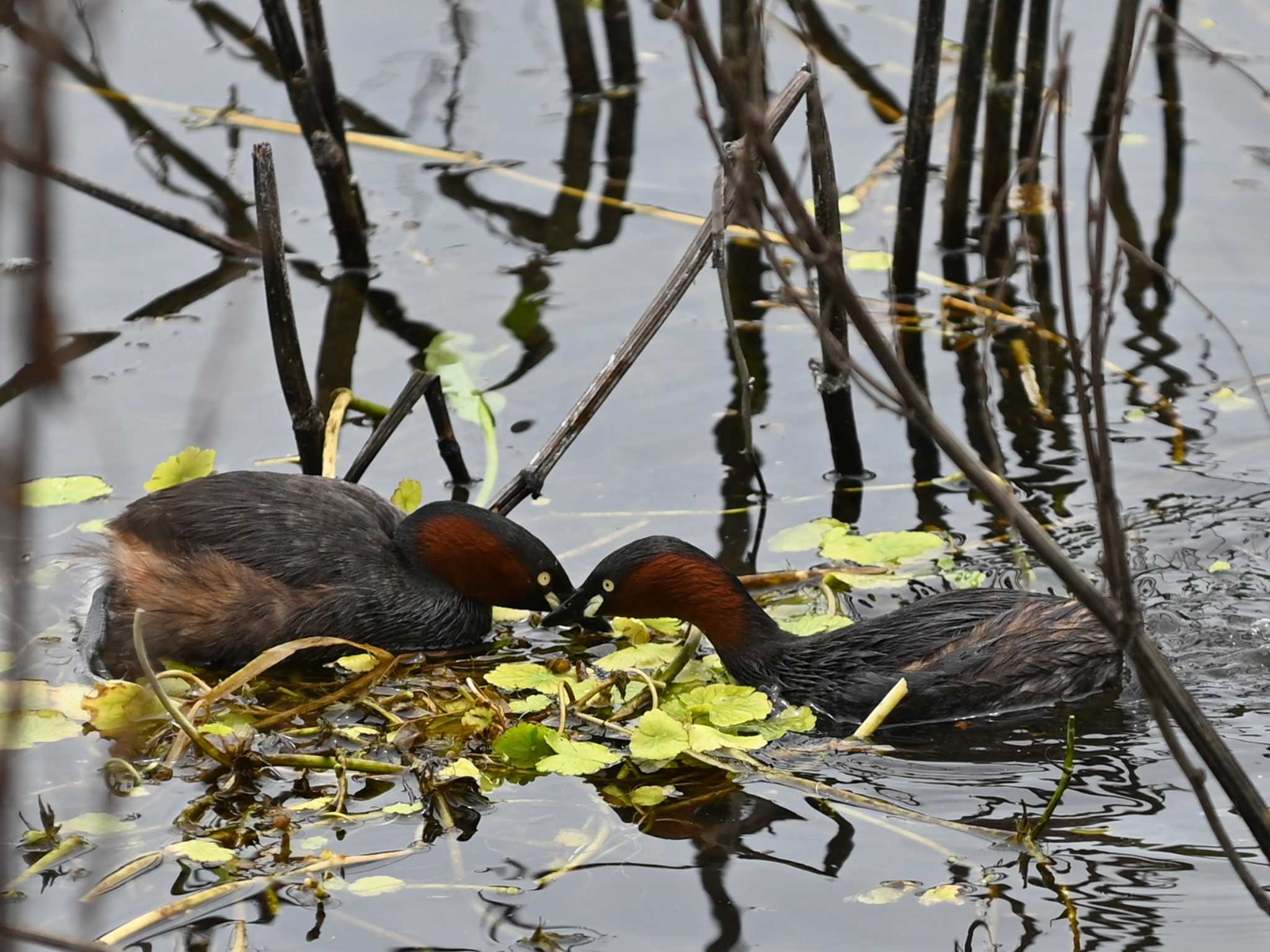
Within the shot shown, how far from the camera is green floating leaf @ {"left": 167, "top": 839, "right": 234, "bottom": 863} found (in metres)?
3.84

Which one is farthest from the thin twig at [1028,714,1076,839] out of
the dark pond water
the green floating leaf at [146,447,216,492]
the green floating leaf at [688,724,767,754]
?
the green floating leaf at [146,447,216,492]

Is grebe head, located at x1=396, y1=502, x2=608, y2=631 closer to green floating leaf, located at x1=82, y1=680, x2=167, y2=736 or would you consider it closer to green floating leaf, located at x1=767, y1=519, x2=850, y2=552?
green floating leaf, located at x1=767, y1=519, x2=850, y2=552

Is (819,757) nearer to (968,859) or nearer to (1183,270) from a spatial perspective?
(968,859)

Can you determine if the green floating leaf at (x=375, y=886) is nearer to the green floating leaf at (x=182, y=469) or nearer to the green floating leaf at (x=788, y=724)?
the green floating leaf at (x=788, y=724)

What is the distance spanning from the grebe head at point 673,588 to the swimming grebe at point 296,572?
0.30 metres

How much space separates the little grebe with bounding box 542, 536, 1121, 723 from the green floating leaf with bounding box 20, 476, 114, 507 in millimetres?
2002

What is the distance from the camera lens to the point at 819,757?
452 centimetres

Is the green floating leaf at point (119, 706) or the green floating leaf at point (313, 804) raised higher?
the green floating leaf at point (119, 706)

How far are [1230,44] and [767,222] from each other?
307cm

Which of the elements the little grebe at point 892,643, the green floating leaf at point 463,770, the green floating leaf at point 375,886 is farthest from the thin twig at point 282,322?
the green floating leaf at point 375,886

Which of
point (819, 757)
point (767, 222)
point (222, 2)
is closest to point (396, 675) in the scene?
point (819, 757)

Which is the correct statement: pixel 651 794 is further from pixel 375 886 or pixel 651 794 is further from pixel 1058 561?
pixel 1058 561

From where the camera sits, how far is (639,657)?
5.03 metres

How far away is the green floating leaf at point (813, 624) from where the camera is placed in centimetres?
525
